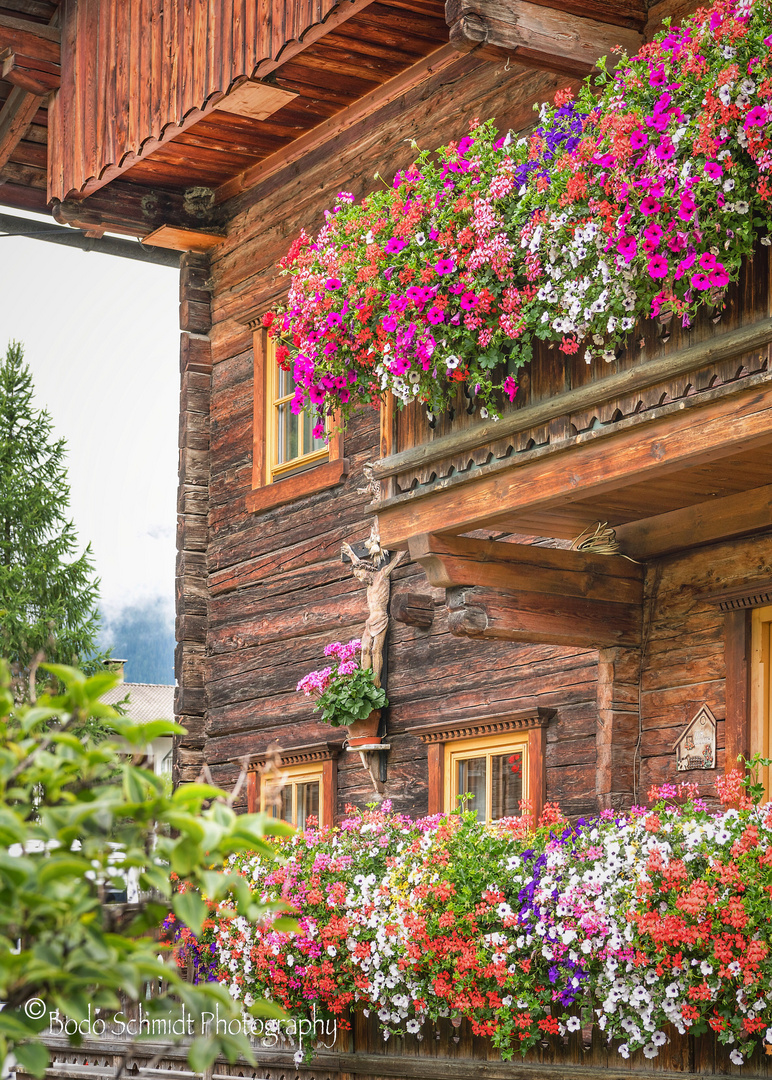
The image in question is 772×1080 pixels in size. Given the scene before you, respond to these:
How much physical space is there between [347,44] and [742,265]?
4.99m

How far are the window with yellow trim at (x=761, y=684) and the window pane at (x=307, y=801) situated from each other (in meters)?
4.38

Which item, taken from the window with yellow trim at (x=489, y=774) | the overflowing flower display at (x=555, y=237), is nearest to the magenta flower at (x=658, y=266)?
the overflowing flower display at (x=555, y=237)

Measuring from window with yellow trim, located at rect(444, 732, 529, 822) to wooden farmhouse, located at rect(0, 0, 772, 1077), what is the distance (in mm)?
23

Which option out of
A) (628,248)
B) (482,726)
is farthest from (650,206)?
(482,726)

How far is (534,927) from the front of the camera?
21.0 feet

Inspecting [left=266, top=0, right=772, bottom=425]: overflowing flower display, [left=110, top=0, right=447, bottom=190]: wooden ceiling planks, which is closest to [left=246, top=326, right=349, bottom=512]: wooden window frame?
[left=110, top=0, right=447, bottom=190]: wooden ceiling planks

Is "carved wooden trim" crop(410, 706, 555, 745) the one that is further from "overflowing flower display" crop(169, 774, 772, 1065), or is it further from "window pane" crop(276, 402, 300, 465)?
"window pane" crop(276, 402, 300, 465)

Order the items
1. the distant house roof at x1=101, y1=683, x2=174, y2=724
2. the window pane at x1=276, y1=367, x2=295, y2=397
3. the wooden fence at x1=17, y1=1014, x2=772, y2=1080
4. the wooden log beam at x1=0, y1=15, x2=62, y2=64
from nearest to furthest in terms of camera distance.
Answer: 1. the wooden fence at x1=17, y1=1014, x2=772, y2=1080
2. the window pane at x1=276, y1=367, x2=295, y2=397
3. the wooden log beam at x1=0, y1=15, x2=62, y2=64
4. the distant house roof at x1=101, y1=683, x2=174, y2=724

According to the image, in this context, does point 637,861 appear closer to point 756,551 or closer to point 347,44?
point 756,551

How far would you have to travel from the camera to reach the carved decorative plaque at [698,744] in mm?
7297

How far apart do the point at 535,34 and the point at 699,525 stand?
2.63m

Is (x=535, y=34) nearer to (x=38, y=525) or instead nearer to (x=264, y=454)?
(x=264, y=454)

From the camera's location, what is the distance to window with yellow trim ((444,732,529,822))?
8734 mm

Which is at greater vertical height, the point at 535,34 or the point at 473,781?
the point at 535,34
